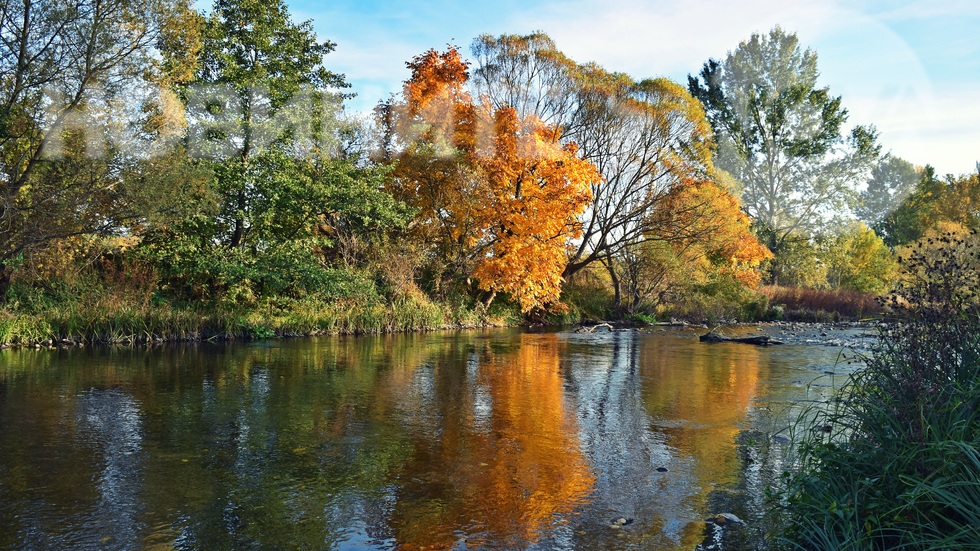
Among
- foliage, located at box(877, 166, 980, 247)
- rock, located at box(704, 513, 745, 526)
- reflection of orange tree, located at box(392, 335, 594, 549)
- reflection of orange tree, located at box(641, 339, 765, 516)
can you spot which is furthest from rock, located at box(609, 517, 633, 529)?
foliage, located at box(877, 166, 980, 247)

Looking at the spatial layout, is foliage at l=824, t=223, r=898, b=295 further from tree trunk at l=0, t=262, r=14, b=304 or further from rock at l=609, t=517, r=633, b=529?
rock at l=609, t=517, r=633, b=529

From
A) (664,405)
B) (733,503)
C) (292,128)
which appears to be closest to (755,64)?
(292,128)

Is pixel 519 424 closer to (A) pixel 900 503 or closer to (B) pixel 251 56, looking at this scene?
(A) pixel 900 503

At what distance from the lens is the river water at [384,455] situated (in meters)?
5.21

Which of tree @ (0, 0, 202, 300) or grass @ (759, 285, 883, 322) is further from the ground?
tree @ (0, 0, 202, 300)

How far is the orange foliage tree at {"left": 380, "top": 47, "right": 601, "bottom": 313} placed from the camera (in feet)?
93.2

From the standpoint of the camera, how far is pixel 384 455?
291 inches

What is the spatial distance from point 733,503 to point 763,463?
1484 millimetres

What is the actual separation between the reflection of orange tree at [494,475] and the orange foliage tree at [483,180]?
691 inches

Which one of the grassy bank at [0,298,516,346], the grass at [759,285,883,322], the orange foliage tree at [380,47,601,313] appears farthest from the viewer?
the grass at [759,285,883,322]

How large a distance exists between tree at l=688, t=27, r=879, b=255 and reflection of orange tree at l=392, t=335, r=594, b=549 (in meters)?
44.4

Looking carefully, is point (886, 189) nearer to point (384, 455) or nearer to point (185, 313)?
point (185, 313)

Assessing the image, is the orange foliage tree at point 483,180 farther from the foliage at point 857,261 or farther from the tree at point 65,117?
the foliage at point 857,261

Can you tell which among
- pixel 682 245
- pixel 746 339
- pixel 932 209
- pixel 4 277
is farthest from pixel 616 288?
pixel 932 209
